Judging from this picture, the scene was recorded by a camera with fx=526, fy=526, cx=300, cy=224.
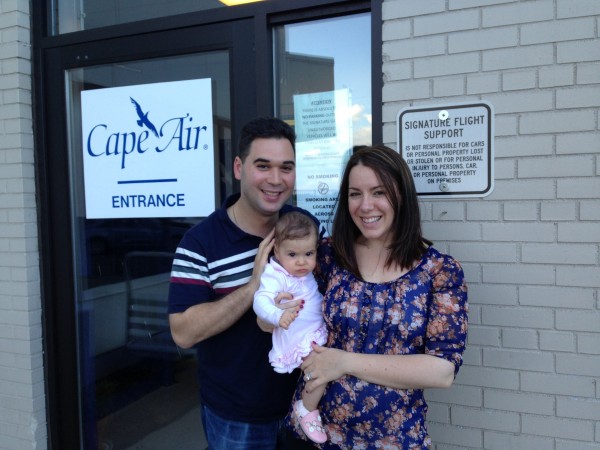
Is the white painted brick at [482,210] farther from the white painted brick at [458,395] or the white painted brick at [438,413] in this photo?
the white painted brick at [438,413]

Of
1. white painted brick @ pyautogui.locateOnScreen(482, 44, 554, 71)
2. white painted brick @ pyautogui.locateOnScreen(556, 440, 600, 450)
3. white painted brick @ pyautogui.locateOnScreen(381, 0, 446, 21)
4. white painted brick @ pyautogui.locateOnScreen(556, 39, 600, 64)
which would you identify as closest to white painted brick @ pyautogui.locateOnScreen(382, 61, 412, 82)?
white painted brick @ pyautogui.locateOnScreen(381, 0, 446, 21)

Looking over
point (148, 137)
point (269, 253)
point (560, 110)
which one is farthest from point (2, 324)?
point (560, 110)

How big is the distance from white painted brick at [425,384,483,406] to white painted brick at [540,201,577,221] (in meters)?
0.85

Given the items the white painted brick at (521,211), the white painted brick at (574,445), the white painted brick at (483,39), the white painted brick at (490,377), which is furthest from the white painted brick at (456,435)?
the white painted brick at (483,39)

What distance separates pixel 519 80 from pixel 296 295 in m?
1.36

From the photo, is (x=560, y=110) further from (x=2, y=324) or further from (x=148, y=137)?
(x=2, y=324)

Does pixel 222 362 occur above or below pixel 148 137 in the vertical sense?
below

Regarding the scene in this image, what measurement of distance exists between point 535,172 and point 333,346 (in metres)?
1.19

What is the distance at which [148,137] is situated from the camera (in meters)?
3.16

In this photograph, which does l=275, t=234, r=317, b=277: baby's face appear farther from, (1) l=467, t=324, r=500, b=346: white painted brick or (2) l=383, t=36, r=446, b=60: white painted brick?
(2) l=383, t=36, r=446, b=60: white painted brick

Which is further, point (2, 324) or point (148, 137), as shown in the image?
point (2, 324)

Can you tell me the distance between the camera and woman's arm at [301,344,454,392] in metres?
1.68

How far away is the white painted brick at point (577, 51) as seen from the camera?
2.20 m

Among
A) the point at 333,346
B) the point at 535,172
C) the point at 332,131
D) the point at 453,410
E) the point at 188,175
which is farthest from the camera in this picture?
the point at 188,175
